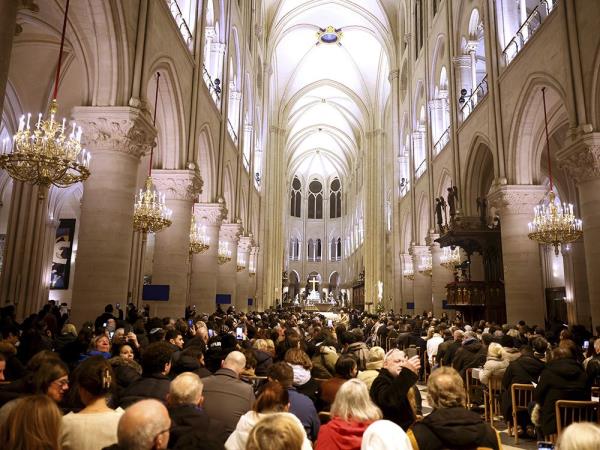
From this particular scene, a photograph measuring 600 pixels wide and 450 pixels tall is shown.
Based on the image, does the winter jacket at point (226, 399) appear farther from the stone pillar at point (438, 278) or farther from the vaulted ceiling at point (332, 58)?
the vaulted ceiling at point (332, 58)

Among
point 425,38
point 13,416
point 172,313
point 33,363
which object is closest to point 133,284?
point 172,313

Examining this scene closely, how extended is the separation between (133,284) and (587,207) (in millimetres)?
17927

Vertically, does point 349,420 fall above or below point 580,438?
below

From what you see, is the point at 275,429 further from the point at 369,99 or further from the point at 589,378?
the point at 369,99

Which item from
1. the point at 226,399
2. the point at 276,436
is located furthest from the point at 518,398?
the point at 276,436

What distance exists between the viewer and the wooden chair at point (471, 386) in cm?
727

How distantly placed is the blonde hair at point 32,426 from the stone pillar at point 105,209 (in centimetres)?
678

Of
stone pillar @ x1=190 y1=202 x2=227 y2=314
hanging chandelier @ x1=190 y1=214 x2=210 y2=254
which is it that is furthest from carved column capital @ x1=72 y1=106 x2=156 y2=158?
stone pillar @ x1=190 y1=202 x2=227 y2=314

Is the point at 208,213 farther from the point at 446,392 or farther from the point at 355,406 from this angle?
the point at 446,392

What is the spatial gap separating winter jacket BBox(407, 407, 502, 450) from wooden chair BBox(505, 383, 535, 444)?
137 inches

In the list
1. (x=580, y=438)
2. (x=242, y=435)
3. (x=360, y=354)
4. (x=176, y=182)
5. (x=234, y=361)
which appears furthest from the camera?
(x=176, y=182)

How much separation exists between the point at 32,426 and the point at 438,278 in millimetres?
18789

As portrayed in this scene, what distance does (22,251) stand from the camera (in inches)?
579

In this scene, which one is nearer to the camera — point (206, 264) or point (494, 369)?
point (494, 369)
